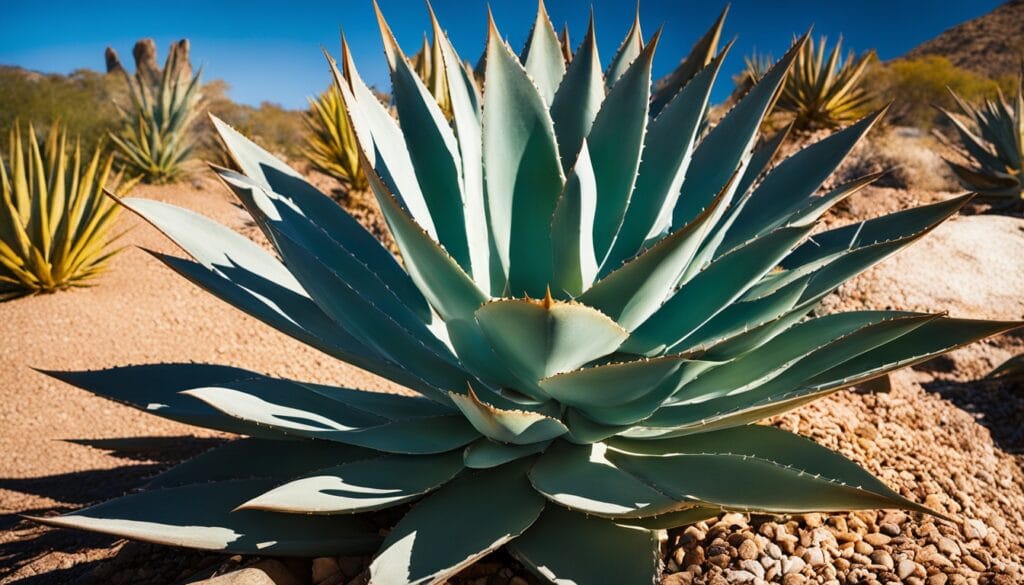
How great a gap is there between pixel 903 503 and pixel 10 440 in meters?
3.95

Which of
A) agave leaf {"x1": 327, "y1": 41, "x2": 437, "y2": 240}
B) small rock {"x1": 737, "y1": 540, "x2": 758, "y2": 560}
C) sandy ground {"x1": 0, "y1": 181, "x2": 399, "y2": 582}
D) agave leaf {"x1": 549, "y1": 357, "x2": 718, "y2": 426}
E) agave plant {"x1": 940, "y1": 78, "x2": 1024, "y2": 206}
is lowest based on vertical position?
sandy ground {"x1": 0, "y1": 181, "x2": 399, "y2": 582}

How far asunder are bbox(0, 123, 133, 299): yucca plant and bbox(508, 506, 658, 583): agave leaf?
192 inches

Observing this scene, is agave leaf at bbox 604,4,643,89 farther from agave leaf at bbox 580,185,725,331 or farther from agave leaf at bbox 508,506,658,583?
agave leaf at bbox 508,506,658,583

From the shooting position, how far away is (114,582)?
196 cm

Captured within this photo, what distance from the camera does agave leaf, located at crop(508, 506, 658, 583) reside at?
148cm

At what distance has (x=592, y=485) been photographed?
1.57 m

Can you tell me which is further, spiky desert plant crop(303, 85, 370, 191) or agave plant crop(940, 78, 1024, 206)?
A: spiky desert plant crop(303, 85, 370, 191)

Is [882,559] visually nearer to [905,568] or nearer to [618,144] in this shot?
[905,568]

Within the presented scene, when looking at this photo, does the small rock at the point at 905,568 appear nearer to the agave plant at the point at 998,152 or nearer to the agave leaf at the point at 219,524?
the agave leaf at the point at 219,524

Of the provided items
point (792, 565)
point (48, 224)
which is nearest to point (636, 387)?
point (792, 565)

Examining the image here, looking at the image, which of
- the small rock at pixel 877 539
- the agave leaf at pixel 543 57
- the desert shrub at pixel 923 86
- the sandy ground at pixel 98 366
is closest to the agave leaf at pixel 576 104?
the agave leaf at pixel 543 57

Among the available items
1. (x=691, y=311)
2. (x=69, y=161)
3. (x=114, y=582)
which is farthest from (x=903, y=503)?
(x=69, y=161)

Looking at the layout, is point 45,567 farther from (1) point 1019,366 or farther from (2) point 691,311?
(1) point 1019,366

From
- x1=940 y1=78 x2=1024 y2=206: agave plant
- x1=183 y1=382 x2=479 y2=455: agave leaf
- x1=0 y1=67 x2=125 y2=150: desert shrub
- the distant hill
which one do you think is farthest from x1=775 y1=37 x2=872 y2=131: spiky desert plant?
the distant hill
